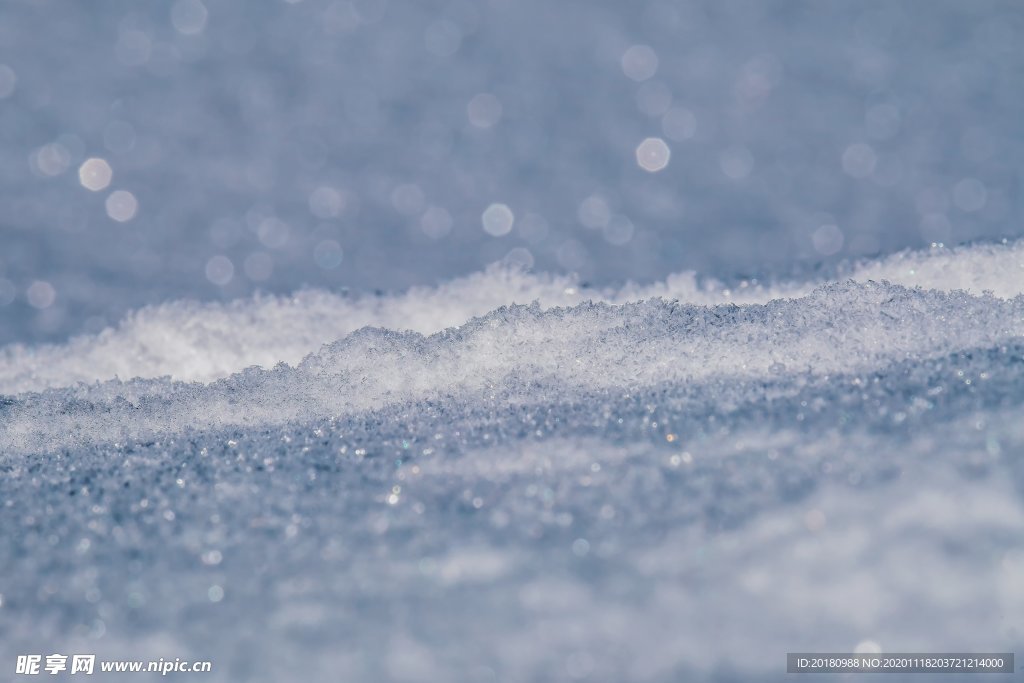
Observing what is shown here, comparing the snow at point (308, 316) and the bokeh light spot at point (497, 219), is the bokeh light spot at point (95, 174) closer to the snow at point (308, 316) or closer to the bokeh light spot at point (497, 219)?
the snow at point (308, 316)

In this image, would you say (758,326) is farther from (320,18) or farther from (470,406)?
(320,18)

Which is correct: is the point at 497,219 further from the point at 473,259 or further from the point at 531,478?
the point at 531,478

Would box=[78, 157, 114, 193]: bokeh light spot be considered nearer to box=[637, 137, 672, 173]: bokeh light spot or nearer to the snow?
the snow

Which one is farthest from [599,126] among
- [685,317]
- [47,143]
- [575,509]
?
[47,143]

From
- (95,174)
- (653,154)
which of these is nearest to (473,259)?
(653,154)

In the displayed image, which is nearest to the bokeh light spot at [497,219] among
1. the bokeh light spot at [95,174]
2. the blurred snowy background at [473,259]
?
the blurred snowy background at [473,259]

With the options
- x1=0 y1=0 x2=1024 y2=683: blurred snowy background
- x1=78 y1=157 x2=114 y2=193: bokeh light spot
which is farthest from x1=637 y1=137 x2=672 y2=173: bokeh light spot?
x1=78 y1=157 x2=114 y2=193: bokeh light spot

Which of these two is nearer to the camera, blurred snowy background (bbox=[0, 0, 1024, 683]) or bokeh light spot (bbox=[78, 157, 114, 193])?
blurred snowy background (bbox=[0, 0, 1024, 683])
